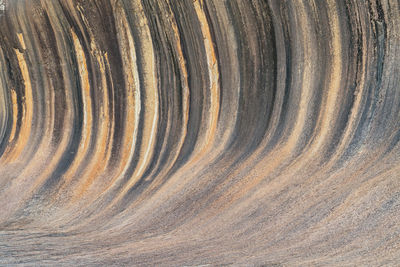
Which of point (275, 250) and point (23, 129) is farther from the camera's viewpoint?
point (23, 129)

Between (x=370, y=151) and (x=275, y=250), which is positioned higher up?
(x=370, y=151)

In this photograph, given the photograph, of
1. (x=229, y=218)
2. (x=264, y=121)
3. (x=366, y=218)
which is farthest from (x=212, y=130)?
(x=366, y=218)

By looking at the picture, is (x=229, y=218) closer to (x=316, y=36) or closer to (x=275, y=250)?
(x=275, y=250)

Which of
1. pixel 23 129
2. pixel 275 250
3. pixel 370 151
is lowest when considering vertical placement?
pixel 275 250

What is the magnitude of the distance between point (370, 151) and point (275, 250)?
0.67ft

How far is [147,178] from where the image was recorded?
79 centimetres

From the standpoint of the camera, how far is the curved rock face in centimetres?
60

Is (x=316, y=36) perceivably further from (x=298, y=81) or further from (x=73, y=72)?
(x=73, y=72)

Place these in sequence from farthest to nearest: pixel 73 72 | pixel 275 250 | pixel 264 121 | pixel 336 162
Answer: pixel 73 72
pixel 264 121
pixel 336 162
pixel 275 250

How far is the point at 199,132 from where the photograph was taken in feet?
2.69

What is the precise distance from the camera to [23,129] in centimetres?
95

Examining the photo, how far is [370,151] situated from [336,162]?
0.05 metres

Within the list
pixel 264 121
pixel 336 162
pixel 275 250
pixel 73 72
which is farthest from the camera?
pixel 73 72

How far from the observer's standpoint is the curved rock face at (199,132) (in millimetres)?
599
